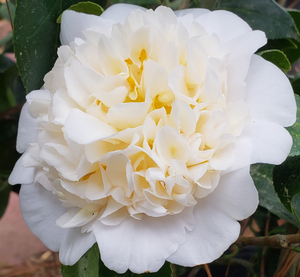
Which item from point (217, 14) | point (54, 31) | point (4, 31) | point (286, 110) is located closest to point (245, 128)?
point (286, 110)

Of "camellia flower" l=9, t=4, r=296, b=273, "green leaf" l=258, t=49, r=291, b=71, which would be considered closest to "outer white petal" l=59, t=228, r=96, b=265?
"camellia flower" l=9, t=4, r=296, b=273

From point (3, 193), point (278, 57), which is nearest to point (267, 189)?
point (278, 57)

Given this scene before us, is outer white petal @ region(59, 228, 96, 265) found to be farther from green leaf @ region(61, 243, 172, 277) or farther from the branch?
the branch

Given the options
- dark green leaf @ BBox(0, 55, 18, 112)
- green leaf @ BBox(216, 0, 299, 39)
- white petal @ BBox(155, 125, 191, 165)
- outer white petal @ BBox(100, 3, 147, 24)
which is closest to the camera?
white petal @ BBox(155, 125, 191, 165)

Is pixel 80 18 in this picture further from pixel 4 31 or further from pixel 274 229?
pixel 4 31

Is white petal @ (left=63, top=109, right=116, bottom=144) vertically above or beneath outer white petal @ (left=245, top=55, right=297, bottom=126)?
beneath

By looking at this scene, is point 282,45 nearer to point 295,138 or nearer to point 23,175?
point 295,138

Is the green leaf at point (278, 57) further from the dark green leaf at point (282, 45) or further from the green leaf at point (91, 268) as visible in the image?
the green leaf at point (91, 268)

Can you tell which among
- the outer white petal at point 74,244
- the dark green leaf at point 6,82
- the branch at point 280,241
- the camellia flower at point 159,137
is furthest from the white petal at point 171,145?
the dark green leaf at point 6,82
